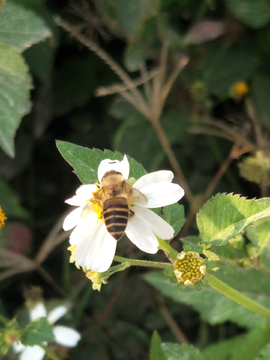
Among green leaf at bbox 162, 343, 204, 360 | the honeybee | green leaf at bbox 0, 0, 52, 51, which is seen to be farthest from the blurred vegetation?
the honeybee

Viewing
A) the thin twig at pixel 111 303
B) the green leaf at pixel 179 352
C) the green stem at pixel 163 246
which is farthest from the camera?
the thin twig at pixel 111 303

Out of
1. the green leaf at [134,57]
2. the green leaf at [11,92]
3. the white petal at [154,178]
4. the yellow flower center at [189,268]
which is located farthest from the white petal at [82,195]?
the green leaf at [134,57]

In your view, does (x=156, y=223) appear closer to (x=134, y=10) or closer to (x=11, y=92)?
(x=11, y=92)

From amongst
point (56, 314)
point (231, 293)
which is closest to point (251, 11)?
point (231, 293)

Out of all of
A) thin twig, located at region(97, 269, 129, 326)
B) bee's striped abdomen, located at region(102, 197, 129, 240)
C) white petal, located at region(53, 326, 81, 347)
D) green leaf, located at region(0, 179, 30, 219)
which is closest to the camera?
bee's striped abdomen, located at region(102, 197, 129, 240)

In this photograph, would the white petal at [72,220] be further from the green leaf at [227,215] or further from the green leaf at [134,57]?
the green leaf at [134,57]

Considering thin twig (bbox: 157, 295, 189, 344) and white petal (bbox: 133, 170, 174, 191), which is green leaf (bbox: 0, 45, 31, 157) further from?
thin twig (bbox: 157, 295, 189, 344)

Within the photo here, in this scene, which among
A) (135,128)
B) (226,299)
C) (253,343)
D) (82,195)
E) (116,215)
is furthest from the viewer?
(135,128)
